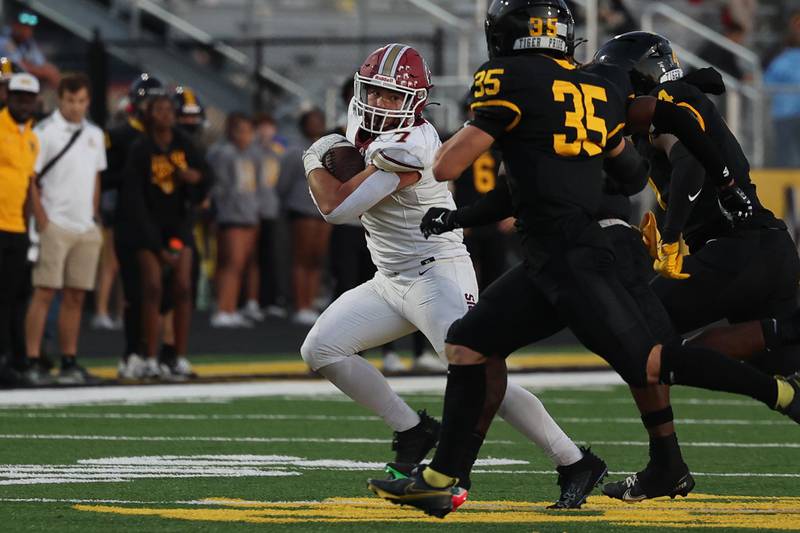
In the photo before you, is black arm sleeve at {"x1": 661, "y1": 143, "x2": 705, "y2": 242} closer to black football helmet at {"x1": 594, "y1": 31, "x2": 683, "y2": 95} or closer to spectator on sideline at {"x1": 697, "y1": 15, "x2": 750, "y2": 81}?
black football helmet at {"x1": 594, "y1": 31, "x2": 683, "y2": 95}

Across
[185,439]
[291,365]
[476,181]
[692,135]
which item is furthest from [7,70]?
[692,135]

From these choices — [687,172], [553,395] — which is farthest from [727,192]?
[553,395]

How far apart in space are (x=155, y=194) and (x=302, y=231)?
5483 mm

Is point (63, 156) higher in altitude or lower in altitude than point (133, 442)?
higher

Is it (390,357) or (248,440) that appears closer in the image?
(248,440)

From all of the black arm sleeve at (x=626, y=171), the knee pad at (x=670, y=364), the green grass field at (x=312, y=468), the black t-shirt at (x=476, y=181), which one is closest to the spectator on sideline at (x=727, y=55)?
the black t-shirt at (x=476, y=181)

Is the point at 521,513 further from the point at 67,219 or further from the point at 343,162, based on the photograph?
the point at 67,219

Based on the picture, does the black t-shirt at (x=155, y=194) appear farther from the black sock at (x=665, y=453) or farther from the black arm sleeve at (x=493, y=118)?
the black arm sleeve at (x=493, y=118)

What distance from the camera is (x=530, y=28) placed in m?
6.10

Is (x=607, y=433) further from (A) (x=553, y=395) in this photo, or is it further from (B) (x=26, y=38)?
(B) (x=26, y=38)

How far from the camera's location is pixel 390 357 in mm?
13227

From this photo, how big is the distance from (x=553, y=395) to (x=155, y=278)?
8.99 ft

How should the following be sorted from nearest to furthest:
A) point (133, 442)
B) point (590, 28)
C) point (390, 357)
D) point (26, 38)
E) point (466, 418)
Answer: point (466, 418) → point (133, 442) → point (390, 357) → point (26, 38) → point (590, 28)

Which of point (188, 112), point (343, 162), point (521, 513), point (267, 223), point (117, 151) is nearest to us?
point (521, 513)
